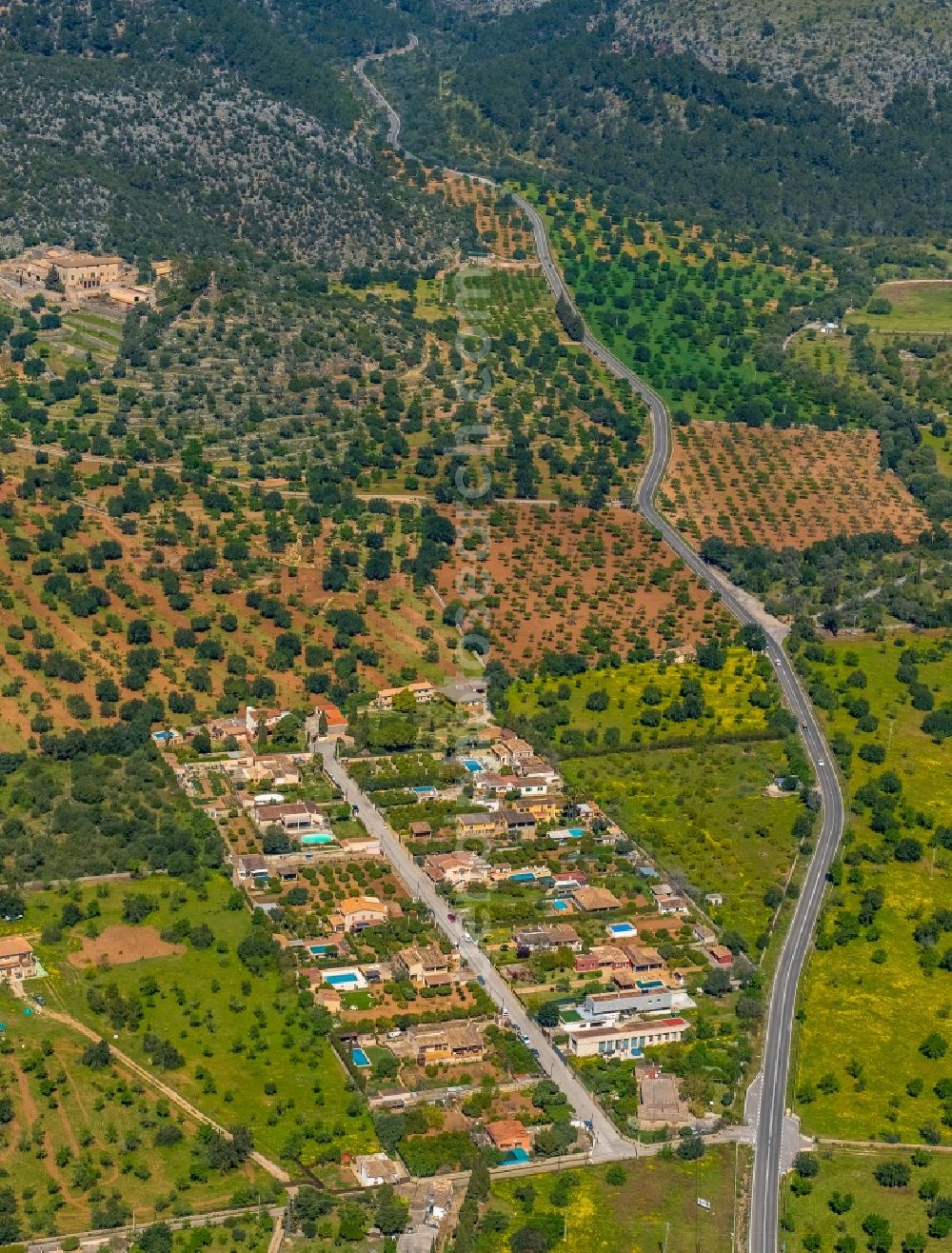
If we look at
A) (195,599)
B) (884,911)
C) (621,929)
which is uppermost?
(195,599)

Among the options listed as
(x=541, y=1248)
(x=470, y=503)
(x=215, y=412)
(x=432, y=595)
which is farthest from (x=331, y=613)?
(x=541, y=1248)

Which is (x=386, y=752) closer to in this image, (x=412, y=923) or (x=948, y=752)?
(x=412, y=923)

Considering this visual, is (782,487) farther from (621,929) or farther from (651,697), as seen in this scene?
(621,929)

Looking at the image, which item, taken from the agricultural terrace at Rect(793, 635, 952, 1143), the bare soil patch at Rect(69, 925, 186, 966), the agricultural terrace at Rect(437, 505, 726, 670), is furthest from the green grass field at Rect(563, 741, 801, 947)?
the bare soil patch at Rect(69, 925, 186, 966)

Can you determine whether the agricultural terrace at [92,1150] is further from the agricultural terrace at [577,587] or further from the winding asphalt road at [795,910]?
the agricultural terrace at [577,587]

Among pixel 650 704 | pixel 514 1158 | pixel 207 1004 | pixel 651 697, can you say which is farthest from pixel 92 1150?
pixel 651 697

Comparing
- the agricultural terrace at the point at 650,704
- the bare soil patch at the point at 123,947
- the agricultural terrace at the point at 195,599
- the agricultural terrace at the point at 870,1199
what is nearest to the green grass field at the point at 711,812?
the agricultural terrace at the point at 650,704

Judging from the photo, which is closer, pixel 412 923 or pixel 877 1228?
pixel 877 1228
